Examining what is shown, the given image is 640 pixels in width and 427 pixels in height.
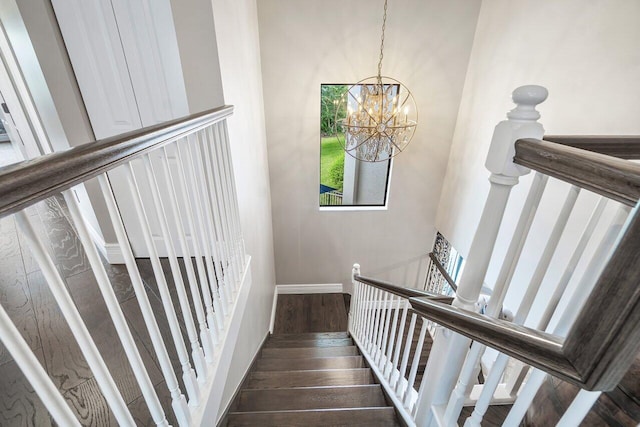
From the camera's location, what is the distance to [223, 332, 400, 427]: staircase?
5.56 feet

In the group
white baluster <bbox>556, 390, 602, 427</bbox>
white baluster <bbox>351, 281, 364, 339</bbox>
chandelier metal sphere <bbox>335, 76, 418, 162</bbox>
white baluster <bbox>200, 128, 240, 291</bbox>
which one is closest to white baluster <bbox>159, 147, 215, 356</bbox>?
white baluster <bbox>200, 128, 240, 291</bbox>

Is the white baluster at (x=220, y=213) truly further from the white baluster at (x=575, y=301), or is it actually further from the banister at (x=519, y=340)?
the white baluster at (x=575, y=301)

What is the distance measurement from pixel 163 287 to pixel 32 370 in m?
0.39

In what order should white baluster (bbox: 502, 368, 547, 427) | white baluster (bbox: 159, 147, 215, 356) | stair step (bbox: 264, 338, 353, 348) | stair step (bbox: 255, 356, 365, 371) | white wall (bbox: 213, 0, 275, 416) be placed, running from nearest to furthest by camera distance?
white baluster (bbox: 502, 368, 547, 427) < white baluster (bbox: 159, 147, 215, 356) < white wall (bbox: 213, 0, 275, 416) < stair step (bbox: 255, 356, 365, 371) < stair step (bbox: 264, 338, 353, 348)

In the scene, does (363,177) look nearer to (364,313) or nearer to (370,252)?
(370,252)

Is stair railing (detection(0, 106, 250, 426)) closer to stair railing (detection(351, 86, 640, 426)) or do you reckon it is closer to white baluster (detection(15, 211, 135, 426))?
white baluster (detection(15, 211, 135, 426))

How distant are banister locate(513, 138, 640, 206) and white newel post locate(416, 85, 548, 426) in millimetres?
46

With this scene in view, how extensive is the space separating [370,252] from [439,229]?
1097mm

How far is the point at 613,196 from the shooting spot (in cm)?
46

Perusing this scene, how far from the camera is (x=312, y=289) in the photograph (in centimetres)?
481

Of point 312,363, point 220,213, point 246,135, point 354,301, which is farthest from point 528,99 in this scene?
point 354,301

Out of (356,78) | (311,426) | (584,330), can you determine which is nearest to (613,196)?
(584,330)

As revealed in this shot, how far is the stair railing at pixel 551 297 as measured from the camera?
14.4 inches

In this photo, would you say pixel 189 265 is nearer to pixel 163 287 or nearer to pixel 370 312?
pixel 163 287
